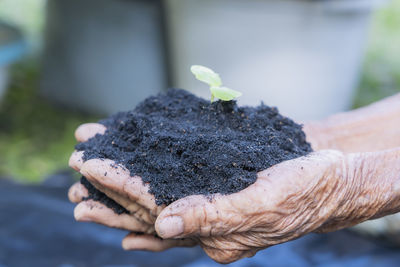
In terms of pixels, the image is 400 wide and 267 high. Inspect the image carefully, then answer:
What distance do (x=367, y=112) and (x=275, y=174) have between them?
60 centimetres

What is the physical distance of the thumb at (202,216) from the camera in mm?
908

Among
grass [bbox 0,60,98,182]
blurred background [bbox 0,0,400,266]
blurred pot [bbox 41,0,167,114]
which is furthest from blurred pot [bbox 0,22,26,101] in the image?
blurred pot [bbox 41,0,167,114]

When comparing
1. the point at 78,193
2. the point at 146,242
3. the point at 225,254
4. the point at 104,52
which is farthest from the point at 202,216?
the point at 104,52

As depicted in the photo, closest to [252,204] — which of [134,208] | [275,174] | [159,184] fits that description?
[275,174]

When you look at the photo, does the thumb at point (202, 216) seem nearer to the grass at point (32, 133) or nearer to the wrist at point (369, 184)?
the wrist at point (369, 184)

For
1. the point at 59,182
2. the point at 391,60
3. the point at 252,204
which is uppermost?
the point at 391,60

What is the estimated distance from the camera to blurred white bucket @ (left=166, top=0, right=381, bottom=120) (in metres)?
2.39

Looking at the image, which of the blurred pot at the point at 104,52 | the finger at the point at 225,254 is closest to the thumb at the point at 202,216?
the finger at the point at 225,254

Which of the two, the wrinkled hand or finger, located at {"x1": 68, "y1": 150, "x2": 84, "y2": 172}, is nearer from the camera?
the wrinkled hand

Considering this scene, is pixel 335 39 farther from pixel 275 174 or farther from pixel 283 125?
pixel 275 174

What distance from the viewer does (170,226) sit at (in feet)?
2.96

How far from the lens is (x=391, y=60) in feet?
13.5

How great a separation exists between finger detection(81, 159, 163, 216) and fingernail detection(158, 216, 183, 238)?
0.10m

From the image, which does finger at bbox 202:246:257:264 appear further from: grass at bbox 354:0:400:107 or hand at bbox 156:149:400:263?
grass at bbox 354:0:400:107
